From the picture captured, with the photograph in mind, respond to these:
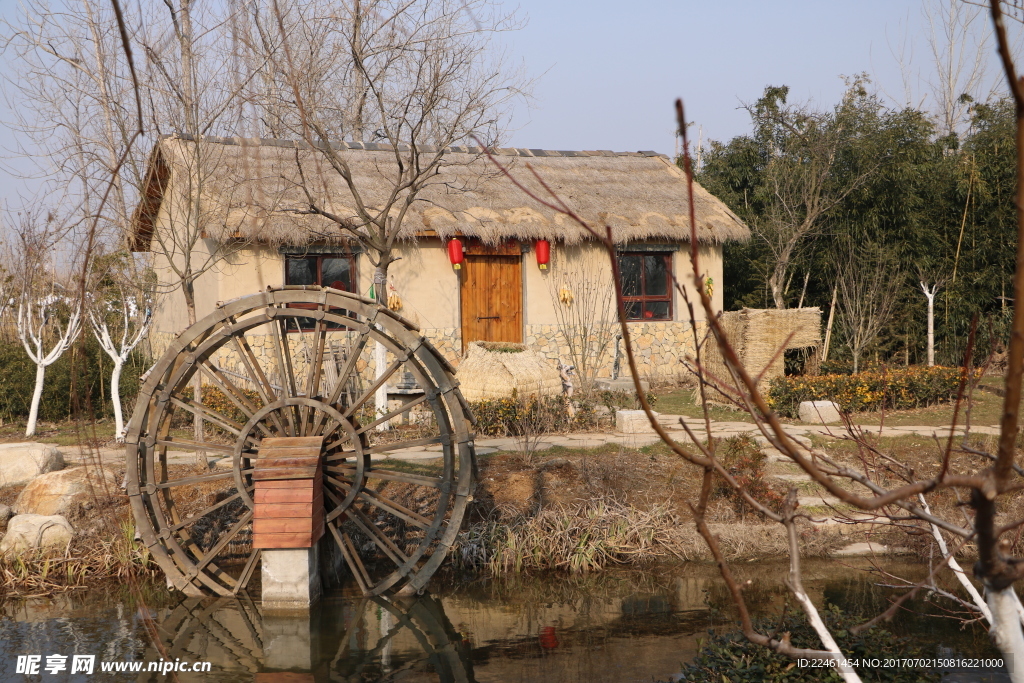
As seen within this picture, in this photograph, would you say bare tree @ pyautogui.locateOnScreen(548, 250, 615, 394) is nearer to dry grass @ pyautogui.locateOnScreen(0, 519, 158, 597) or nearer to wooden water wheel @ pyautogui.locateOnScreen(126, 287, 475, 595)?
wooden water wheel @ pyautogui.locateOnScreen(126, 287, 475, 595)

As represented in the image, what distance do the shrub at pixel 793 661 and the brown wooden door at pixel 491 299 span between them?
31.9 ft

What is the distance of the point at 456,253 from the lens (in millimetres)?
13234

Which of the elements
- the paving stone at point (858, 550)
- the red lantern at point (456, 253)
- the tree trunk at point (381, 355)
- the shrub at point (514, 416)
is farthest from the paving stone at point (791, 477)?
the red lantern at point (456, 253)

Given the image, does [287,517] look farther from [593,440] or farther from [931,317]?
[931,317]

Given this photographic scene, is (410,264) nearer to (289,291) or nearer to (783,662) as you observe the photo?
(289,291)

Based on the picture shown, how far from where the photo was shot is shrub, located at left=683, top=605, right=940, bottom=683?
3.99 meters

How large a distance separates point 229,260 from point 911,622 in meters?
10.1

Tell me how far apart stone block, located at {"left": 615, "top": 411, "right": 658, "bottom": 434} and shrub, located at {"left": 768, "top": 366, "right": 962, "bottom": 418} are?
210 cm

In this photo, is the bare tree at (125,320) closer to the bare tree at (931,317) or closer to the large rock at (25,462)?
the large rock at (25,462)

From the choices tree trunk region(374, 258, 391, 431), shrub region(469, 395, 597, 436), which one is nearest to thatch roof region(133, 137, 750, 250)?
tree trunk region(374, 258, 391, 431)

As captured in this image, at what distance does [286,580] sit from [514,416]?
4254mm

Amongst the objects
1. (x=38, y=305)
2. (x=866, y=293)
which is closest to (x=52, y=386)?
(x=38, y=305)

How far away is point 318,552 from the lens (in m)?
6.66

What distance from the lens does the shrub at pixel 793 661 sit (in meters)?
3.99
